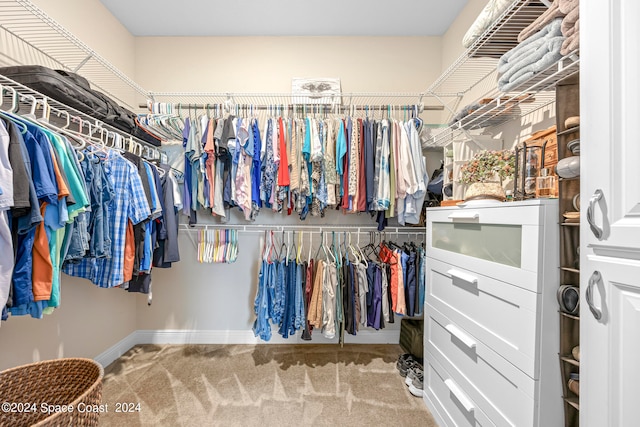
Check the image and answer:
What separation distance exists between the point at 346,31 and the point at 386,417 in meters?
2.88

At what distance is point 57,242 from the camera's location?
3.71 feet

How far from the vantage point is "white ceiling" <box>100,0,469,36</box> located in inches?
79.8

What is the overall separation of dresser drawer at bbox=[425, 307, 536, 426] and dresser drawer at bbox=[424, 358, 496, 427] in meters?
0.04

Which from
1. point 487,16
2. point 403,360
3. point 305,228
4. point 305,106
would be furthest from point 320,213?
point 487,16

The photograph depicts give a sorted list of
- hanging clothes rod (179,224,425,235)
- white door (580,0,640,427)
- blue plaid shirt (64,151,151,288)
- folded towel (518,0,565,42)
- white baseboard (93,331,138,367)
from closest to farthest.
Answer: white door (580,0,640,427) → folded towel (518,0,565,42) → blue plaid shirt (64,151,151,288) → white baseboard (93,331,138,367) → hanging clothes rod (179,224,425,235)

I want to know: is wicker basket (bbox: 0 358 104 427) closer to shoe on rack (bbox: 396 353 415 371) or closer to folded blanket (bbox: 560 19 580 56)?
shoe on rack (bbox: 396 353 415 371)

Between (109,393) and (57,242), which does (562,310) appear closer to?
(57,242)

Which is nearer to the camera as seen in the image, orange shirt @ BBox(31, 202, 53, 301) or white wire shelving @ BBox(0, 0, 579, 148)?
orange shirt @ BBox(31, 202, 53, 301)

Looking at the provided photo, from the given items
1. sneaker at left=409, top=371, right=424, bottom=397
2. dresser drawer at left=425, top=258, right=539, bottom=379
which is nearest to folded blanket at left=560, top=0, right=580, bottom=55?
dresser drawer at left=425, top=258, right=539, bottom=379

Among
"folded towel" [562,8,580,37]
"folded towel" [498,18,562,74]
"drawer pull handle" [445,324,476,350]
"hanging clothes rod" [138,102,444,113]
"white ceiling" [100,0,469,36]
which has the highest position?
"white ceiling" [100,0,469,36]

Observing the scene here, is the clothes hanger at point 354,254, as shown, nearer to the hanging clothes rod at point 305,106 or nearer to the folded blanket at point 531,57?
the hanging clothes rod at point 305,106

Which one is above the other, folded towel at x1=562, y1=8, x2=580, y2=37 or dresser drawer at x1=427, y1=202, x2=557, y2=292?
folded towel at x1=562, y1=8, x2=580, y2=37

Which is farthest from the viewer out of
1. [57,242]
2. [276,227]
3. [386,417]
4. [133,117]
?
[276,227]

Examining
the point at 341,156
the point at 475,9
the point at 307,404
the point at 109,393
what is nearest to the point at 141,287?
the point at 109,393
